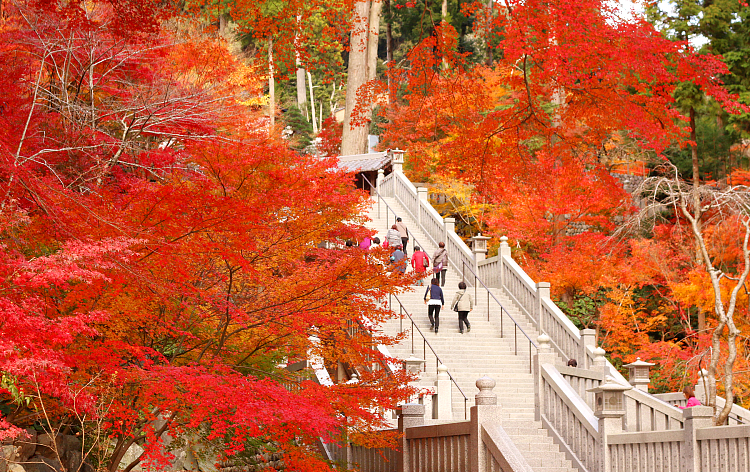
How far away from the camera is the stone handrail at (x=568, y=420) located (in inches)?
412

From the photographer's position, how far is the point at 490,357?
52.0 feet

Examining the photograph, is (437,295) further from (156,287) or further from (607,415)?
(156,287)

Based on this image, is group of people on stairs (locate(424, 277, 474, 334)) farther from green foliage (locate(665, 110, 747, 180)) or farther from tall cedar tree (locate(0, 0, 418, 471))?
green foliage (locate(665, 110, 747, 180))

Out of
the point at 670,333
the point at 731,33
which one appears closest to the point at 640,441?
the point at 670,333

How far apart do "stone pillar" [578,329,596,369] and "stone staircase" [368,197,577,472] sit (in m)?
1.13

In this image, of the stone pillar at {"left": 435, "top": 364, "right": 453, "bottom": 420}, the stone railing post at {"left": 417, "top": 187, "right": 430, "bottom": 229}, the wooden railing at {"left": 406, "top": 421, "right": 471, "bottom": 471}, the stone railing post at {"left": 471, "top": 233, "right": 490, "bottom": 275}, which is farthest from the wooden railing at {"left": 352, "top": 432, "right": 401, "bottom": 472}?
the stone railing post at {"left": 417, "top": 187, "right": 430, "bottom": 229}

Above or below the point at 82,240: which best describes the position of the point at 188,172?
above

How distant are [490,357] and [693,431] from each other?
7.28 metres

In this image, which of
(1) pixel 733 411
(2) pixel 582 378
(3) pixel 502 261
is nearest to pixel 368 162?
(3) pixel 502 261

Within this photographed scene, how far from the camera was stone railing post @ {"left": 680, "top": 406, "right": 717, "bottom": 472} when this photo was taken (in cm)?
862

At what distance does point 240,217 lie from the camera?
324 inches

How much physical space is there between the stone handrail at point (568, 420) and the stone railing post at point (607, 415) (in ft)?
0.55

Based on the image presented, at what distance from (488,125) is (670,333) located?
56.2ft

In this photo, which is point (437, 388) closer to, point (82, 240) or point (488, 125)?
point (488, 125)
